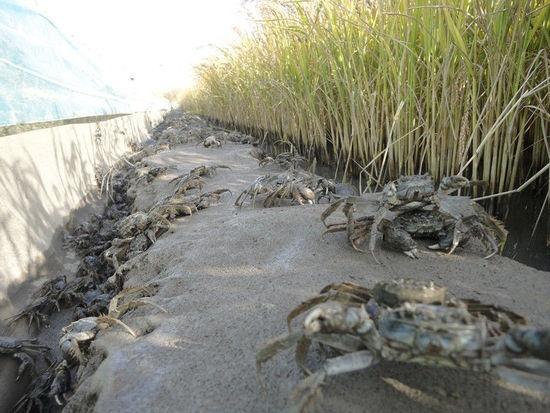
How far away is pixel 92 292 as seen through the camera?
295 centimetres

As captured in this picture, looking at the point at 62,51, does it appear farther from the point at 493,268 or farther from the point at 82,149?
the point at 493,268

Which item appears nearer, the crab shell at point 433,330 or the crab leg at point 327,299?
the crab shell at point 433,330

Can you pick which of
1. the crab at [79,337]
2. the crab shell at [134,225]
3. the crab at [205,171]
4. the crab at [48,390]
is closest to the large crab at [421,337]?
the crab at [79,337]

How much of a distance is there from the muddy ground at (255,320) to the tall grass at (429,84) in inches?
24.1

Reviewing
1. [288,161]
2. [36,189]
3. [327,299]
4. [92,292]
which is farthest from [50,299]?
[288,161]

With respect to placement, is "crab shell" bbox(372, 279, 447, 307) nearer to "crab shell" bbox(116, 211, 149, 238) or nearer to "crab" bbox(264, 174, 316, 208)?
"crab" bbox(264, 174, 316, 208)

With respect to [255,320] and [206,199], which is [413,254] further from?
[206,199]

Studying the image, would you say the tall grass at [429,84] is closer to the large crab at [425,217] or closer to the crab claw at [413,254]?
the large crab at [425,217]

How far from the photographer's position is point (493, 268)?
1869mm

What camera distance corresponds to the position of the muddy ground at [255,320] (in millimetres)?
1069

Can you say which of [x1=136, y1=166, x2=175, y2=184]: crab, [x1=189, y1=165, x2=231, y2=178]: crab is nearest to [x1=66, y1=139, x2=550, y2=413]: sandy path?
[x1=189, y1=165, x2=231, y2=178]: crab

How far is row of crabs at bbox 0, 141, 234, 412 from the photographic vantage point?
77.4 inches

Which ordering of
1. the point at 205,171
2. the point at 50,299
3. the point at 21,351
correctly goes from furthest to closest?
the point at 205,171
the point at 50,299
the point at 21,351

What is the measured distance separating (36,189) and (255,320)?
10.4 ft
